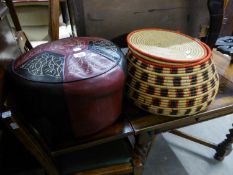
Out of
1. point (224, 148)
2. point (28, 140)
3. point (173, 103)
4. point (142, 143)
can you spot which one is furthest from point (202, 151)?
point (28, 140)

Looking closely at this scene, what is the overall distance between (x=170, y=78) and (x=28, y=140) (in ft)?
1.58

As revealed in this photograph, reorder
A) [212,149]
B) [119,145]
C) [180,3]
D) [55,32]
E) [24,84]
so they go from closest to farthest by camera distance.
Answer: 1. [24,84]
2. [119,145]
3. [55,32]
4. [180,3]
5. [212,149]

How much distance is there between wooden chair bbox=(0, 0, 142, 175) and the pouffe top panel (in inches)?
4.2

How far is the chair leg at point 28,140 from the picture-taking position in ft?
1.68

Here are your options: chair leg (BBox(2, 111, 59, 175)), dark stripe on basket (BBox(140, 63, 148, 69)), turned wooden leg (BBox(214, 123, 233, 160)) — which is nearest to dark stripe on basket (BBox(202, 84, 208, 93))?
dark stripe on basket (BBox(140, 63, 148, 69))

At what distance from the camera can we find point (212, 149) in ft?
4.81

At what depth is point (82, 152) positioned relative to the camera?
0.86m

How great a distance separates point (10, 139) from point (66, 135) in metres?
0.35

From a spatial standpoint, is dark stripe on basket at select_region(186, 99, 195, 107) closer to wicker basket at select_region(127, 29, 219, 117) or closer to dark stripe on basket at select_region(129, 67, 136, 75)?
wicker basket at select_region(127, 29, 219, 117)

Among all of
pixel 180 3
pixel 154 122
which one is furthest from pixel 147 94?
pixel 180 3

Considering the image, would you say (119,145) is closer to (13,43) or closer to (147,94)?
(147,94)

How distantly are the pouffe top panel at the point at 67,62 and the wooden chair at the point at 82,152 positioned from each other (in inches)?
4.2

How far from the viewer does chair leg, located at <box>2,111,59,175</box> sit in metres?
0.51

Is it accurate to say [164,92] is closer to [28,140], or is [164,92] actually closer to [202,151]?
[28,140]
